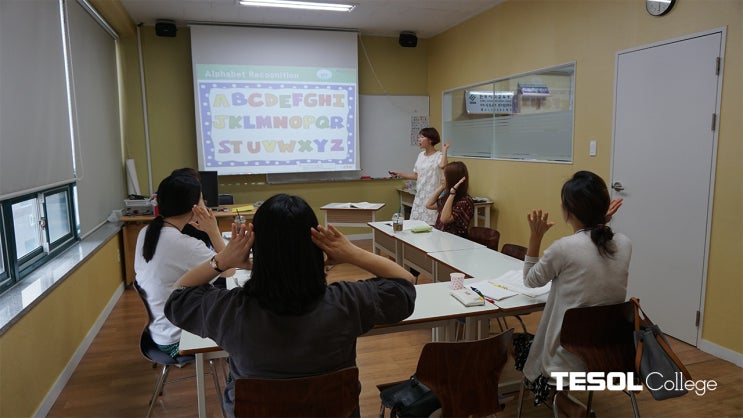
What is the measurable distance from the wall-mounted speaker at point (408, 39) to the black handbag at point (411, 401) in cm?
594

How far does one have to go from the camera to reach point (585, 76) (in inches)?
168

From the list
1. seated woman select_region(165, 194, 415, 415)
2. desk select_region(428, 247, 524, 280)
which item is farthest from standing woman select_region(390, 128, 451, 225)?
seated woman select_region(165, 194, 415, 415)

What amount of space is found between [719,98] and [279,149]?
195 inches

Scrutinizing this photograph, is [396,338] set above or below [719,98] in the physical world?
below

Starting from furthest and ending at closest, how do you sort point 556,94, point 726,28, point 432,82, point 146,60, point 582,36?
1. point 432,82
2. point 146,60
3. point 556,94
4. point 582,36
5. point 726,28

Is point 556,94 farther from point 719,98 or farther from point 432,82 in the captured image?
point 432,82

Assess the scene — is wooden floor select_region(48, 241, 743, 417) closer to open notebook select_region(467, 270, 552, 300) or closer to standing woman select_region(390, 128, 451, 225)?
open notebook select_region(467, 270, 552, 300)

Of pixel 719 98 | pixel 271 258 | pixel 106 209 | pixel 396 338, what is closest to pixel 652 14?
pixel 719 98

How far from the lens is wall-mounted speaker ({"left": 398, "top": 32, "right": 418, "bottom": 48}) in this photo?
22.7 ft

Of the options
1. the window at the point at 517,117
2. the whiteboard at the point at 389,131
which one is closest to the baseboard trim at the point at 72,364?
the whiteboard at the point at 389,131

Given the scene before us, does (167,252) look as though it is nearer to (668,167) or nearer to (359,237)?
(668,167)

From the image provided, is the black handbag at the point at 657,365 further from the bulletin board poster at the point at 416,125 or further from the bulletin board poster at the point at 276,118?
the bulletin board poster at the point at 416,125

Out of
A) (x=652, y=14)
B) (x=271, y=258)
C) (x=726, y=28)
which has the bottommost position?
(x=271, y=258)

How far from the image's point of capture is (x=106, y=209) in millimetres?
4781
